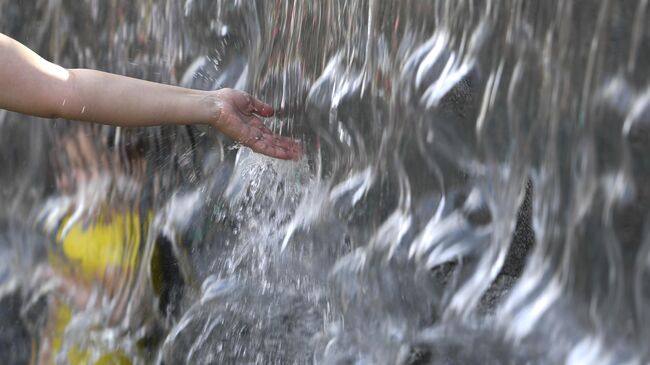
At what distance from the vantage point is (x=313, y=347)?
2.00 metres

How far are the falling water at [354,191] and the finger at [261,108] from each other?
4 centimetres

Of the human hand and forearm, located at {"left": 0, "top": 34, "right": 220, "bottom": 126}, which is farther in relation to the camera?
the human hand

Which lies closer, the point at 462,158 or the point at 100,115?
the point at 462,158

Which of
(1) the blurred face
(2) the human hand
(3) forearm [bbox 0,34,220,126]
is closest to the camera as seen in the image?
(3) forearm [bbox 0,34,220,126]

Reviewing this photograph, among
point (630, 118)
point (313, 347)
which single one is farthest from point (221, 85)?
point (630, 118)

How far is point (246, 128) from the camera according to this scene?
2.19m

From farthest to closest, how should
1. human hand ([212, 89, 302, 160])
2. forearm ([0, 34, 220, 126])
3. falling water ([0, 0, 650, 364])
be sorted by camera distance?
human hand ([212, 89, 302, 160]) → forearm ([0, 34, 220, 126]) → falling water ([0, 0, 650, 364])

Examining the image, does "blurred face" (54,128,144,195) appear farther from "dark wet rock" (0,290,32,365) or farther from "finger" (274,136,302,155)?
"finger" (274,136,302,155)

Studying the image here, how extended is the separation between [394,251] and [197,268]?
27.2 inches

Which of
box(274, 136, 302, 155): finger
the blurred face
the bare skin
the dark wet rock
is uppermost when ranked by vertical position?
the bare skin

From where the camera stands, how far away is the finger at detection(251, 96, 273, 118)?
2.25 metres

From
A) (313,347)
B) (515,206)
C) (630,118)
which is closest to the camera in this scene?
(630,118)

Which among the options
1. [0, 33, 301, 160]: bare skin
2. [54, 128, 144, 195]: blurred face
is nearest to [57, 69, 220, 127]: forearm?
[0, 33, 301, 160]: bare skin

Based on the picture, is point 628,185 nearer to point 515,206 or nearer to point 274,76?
point 515,206
